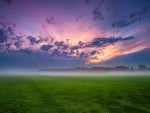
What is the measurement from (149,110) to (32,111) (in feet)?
→ 35.3

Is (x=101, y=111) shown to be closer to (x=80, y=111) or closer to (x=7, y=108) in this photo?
(x=80, y=111)

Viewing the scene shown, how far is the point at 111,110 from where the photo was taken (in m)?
16.7

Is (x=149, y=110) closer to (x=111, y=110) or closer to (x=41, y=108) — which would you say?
(x=111, y=110)

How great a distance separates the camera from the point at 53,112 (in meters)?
16.1

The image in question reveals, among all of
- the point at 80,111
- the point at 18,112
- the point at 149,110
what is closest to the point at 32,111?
the point at 18,112

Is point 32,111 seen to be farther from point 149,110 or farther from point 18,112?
point 149,110

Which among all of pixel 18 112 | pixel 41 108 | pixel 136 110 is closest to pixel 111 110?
pixel 136 110

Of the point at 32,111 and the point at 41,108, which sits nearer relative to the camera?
the point at 32,111

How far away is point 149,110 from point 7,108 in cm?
1357

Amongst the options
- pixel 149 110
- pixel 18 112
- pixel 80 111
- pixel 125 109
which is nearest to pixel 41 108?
pixel 18 112

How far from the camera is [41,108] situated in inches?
701

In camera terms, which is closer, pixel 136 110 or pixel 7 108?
pixel 136 110

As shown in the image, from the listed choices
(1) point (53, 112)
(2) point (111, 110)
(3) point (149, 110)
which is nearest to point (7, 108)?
(1) point (53, 112)

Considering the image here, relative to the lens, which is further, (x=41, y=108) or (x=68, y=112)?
(x=41, y=108)
